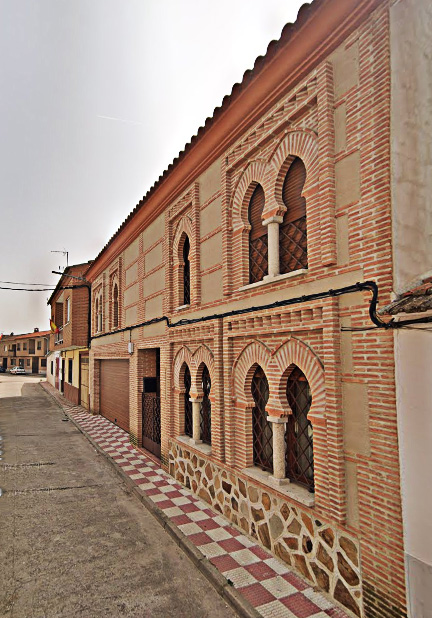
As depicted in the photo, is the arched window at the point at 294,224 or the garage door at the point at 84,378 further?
the garage door at the point at 84,378

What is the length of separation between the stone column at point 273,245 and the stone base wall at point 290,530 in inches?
119

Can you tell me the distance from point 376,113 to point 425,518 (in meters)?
3.94

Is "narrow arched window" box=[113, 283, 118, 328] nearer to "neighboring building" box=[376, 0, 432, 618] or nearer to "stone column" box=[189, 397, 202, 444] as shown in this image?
"stone column" box=[189, 397, 202, 444]

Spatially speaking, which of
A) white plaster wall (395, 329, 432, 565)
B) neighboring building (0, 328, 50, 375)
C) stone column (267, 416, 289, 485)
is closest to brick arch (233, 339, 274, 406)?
stone column (267, 416, 289, 485)

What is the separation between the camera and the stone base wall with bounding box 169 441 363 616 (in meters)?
4.24

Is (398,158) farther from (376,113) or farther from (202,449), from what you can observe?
(202,449)

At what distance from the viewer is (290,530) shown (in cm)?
508

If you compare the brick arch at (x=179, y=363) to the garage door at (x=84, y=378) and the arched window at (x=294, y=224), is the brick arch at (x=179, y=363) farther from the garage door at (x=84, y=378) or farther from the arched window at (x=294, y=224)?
the garage door at (x=84, y=378)

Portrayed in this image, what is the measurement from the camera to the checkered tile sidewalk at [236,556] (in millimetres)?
4324

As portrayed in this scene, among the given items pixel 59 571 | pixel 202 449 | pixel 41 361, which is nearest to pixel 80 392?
pixel 202 449

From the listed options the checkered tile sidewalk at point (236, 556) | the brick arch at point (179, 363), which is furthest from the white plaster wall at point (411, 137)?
the brick arch at point (179, 363)

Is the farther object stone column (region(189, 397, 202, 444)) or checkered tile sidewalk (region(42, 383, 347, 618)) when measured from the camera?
stone column (region(189, 397, 202, 444))

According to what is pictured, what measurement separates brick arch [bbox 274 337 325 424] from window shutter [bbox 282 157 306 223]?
5.68 feet

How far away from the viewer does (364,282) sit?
4.15 m
